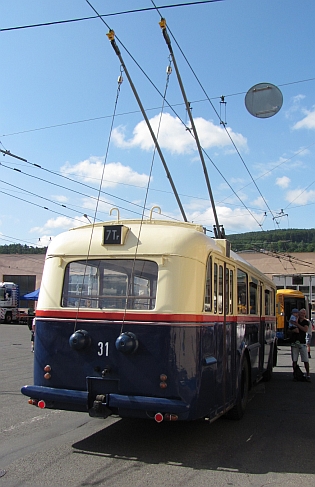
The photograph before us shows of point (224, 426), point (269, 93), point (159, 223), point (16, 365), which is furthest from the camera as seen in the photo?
point (16, 365)

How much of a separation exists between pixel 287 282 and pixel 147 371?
2908 cm

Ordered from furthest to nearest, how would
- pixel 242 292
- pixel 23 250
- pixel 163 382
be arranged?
pixel 23 250 → pixel 242 292 → pixel 163 382

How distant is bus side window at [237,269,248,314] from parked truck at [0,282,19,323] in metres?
39.0

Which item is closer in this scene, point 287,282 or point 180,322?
point 180,322

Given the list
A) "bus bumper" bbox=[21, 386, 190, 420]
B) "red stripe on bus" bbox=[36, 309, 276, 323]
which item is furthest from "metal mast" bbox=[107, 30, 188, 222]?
"bus bumper" bbox=[21, 386, 190, 420]

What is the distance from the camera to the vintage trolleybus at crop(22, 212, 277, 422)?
608 cm

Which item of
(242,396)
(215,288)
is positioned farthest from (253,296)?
(215,288)

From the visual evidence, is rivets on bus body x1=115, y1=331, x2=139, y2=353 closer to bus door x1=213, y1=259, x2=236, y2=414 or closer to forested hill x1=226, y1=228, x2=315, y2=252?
bus door x1=213, y1=259, x2=236, y2=414

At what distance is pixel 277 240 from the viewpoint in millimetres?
36312

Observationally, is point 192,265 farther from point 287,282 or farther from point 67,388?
point 287,282

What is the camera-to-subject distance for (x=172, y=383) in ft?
19.7

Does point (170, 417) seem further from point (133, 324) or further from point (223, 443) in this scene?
point (223, 443)

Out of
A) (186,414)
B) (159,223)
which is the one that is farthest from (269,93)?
(186,414)

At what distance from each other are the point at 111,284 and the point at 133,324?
683 mm
